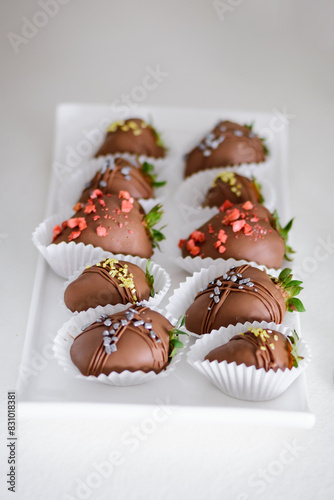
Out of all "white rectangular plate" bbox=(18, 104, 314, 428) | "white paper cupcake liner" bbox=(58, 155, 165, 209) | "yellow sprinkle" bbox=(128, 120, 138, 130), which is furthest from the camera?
"yellow sprinkle" bbox=(128, 120, 138, 130)

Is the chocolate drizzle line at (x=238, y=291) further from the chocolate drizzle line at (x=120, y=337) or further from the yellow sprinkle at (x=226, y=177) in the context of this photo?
the yellow sprinkle at (x=226, y=177)

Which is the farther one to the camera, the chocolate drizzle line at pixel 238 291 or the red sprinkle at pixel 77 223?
the red sprinkle at pixel 77 223

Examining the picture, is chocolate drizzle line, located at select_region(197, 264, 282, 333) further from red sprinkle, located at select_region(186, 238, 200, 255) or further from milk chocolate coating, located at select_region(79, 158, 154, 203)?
milk chocolate coating, located at select_region(79, 158, 154, 203)

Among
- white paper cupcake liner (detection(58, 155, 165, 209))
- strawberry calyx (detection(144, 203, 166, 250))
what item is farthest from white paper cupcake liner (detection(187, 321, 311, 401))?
white paper cupcake liner (detection(58, 155, 165, 209))

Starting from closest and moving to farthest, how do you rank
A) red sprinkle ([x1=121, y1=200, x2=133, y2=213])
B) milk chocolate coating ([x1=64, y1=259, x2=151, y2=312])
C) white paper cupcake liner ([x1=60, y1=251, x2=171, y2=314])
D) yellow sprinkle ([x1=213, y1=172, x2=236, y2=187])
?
milk chocolate coating ([x1=64, y1=259, x2=151, y2=312]) → white paper cupcake liner ([x1=60, y1=251, x2=171, y2=314]) → red sprinkle ([x1=121, y1=200, x2=133, y2=213]) → yellow sprinkle ([x1=213, y1=172, x2=236, y2=187])

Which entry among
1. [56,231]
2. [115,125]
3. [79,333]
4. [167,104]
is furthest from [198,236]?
[167,104]

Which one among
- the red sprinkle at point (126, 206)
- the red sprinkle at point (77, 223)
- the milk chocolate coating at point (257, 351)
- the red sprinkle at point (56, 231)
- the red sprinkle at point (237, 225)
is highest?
the red sprinkle at point (237, 225)

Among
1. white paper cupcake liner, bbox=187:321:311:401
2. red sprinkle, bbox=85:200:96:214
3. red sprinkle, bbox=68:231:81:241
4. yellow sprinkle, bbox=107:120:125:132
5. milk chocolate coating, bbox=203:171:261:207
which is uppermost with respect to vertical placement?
yellow sprinkle, bbox=107:120:125:132

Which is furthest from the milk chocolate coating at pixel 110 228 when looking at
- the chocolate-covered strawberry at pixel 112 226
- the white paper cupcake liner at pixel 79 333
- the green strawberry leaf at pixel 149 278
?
the white paper cupcake liner at pixel 79 333
